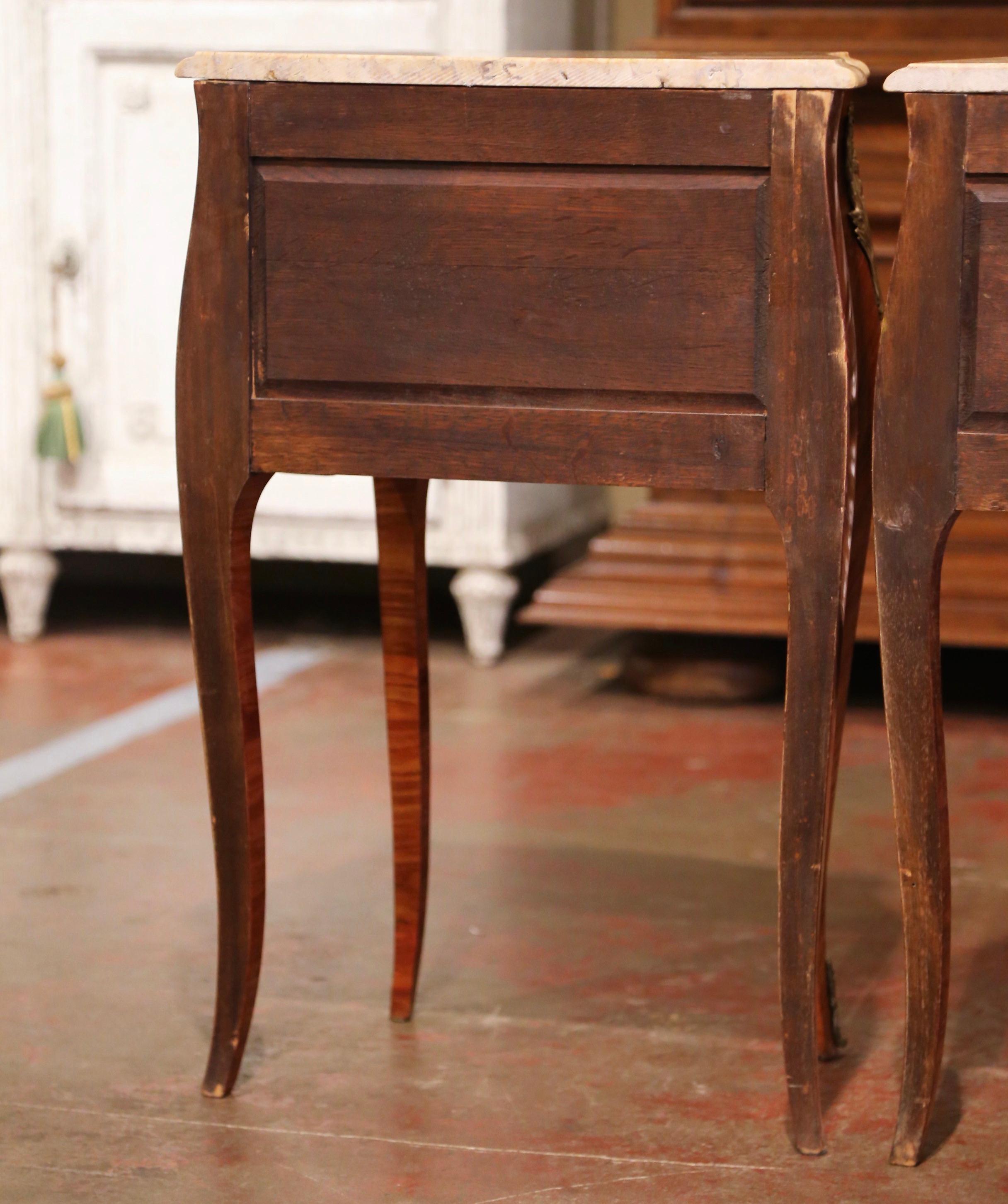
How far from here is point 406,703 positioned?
165 cm

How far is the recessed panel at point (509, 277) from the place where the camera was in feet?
4.12

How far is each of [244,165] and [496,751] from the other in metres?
1.47

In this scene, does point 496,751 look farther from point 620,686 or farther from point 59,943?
point 59,943

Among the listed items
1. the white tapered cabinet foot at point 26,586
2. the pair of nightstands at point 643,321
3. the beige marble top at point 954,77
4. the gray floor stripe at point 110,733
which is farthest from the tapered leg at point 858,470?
the white tapered cabinet foot at point 26,586

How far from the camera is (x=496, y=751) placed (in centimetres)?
267

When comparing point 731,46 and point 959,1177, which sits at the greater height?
point 731,46

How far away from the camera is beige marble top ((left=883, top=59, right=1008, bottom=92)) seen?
119 cm

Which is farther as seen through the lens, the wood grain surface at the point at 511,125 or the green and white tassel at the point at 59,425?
the green and white tassel at the point at 59,425

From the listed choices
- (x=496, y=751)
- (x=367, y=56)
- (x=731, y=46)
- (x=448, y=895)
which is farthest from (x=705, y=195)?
(x=731, y=46)

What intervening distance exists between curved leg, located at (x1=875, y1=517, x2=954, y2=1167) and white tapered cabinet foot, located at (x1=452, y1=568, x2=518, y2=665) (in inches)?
73.7

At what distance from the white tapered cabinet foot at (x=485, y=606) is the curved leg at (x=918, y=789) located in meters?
1.87

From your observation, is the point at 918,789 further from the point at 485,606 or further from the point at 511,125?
the point at 485,606

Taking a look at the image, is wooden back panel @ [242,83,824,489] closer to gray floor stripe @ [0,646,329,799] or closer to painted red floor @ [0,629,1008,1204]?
painted red floor @ [0,629,1008,1204]

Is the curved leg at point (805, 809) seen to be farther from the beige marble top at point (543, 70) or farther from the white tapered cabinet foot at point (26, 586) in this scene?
the white tapered cabinet foot at point (26, 586)
